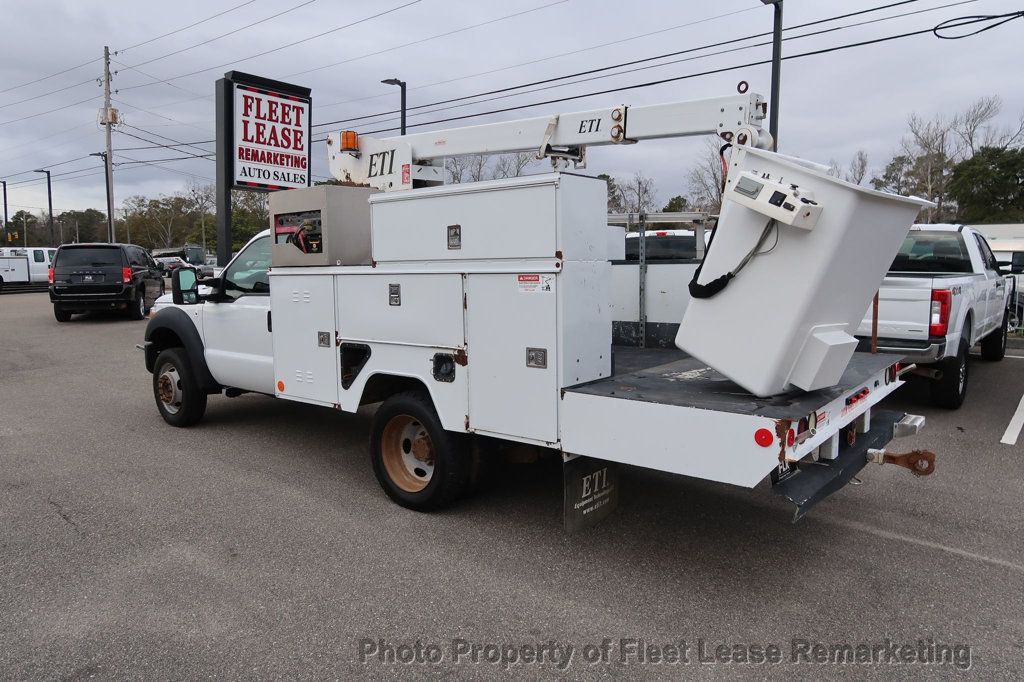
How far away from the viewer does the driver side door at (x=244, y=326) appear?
21.1ft

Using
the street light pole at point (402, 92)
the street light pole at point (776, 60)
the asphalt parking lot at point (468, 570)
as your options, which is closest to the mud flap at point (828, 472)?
the asphalt parking lot at point (468, 570)

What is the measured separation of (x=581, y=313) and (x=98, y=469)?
457 cm

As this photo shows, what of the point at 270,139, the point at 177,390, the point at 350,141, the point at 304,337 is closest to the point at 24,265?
the point at 270,139

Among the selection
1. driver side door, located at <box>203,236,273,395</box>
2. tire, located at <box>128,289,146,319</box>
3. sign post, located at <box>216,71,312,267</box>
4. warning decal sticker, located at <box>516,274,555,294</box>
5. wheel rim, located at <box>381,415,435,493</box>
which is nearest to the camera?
warning decal sticker, located at <box>516,274,555,294</box>

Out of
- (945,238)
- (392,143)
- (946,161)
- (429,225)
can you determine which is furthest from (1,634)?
(946,161)

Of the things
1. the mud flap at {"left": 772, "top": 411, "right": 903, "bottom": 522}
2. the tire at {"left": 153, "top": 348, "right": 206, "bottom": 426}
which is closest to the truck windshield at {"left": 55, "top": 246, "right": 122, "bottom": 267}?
the tire at {"left": 153, "top": 348, "right": 206, "bottom": 426}

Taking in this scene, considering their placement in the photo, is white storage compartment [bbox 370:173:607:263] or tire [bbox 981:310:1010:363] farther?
tire [bbox 981:310:1010:363]

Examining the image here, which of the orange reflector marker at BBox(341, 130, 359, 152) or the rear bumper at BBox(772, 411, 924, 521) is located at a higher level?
the orange reflector marker at BBox(341, 130, 359, 152)

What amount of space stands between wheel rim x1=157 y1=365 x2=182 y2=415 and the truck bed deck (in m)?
4.83

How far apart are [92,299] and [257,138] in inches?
438

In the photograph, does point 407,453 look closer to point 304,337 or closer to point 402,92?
point 304,337

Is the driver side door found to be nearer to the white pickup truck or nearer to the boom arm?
the boom arm

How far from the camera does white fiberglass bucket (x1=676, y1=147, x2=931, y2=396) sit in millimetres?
3479

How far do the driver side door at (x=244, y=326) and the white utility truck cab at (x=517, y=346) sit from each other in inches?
12.0
